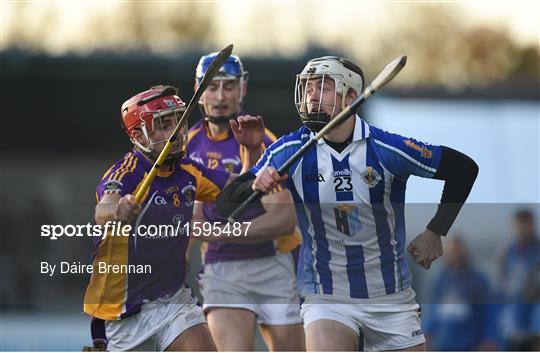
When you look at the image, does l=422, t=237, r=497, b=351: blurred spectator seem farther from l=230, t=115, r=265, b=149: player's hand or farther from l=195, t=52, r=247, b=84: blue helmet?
l=230, t=115, r=265, b=149: player's hand

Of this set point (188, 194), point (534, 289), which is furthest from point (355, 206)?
point (534, 289)

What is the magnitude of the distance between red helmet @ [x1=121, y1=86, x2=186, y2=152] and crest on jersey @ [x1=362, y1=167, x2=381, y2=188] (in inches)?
41.4

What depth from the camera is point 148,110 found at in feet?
23.7

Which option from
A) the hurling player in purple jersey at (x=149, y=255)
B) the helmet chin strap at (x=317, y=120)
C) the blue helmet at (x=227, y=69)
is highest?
the blue helmet at (x=227, y=69)

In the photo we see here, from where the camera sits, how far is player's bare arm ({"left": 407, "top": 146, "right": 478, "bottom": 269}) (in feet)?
22.7

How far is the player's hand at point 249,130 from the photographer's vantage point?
725 cm

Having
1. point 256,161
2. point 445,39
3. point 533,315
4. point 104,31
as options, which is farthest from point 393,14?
point 256,161

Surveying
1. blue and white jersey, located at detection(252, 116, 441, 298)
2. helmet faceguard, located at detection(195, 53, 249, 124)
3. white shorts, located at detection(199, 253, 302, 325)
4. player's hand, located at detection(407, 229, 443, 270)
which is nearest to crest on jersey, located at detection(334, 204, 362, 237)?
blue and white jersey, located at detection(252, 116, 441, 298)

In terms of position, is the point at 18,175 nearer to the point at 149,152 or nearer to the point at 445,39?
the point at 149,152

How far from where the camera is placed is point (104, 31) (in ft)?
93.7

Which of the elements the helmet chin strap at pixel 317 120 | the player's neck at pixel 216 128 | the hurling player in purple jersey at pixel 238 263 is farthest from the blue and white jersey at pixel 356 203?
the player's neck at pixel 216 128

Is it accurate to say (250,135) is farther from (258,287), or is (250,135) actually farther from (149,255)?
(258,287)

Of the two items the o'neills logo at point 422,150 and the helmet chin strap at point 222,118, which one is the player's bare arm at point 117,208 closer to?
the o'neills logo at point 422,150

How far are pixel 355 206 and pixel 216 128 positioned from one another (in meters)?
1.80
